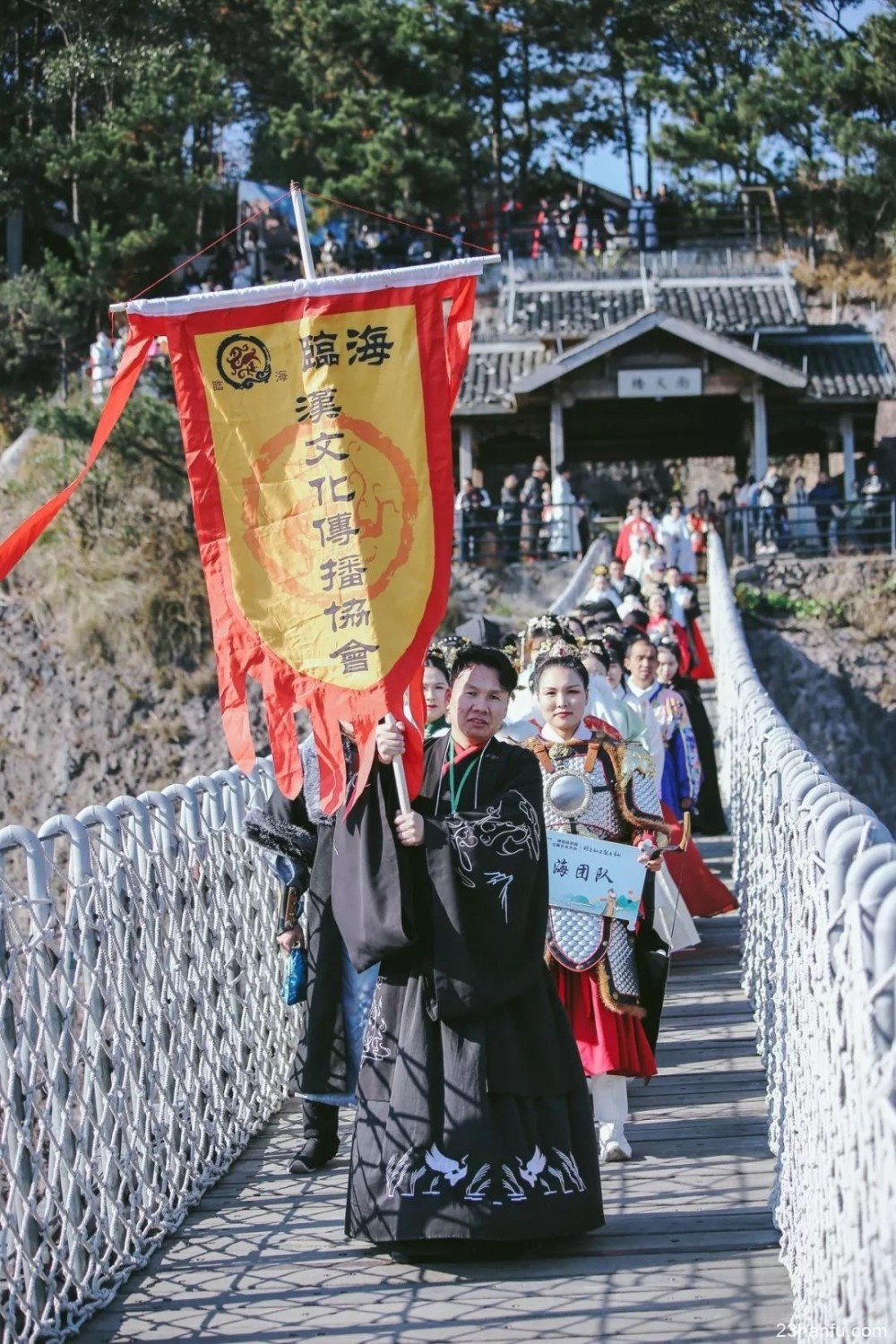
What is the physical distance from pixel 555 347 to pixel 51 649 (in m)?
10.3

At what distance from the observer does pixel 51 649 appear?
2223cm

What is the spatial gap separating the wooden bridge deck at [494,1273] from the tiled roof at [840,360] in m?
21.8

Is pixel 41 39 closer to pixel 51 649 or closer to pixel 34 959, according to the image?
pixel 51 649

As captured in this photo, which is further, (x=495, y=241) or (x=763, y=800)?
(x=495, y=241)

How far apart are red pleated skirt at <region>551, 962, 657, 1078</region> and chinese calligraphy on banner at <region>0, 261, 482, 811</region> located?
1428 mm

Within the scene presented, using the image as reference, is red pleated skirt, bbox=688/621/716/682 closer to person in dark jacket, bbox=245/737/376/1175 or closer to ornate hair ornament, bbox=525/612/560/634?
ornate hair ornament, bbox=525/612/560/634

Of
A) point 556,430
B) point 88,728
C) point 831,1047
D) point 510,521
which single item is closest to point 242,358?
point 831,1047

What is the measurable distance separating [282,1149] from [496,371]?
22434mm

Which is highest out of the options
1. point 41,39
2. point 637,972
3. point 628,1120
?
point 41,39

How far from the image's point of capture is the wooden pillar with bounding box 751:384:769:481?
82.2 ft

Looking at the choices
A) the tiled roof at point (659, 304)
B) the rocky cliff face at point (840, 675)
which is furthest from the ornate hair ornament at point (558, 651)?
the tiled roof at point (659, 304)

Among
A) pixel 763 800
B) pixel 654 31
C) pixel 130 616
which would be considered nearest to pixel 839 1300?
pixel 763 800

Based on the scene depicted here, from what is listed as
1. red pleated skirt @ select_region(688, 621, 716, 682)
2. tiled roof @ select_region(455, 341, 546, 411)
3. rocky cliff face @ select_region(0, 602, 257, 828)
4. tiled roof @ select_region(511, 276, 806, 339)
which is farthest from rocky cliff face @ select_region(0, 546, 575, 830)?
tiled roof @ select_region(511, 276, 806, 339)

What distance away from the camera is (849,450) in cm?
2608
